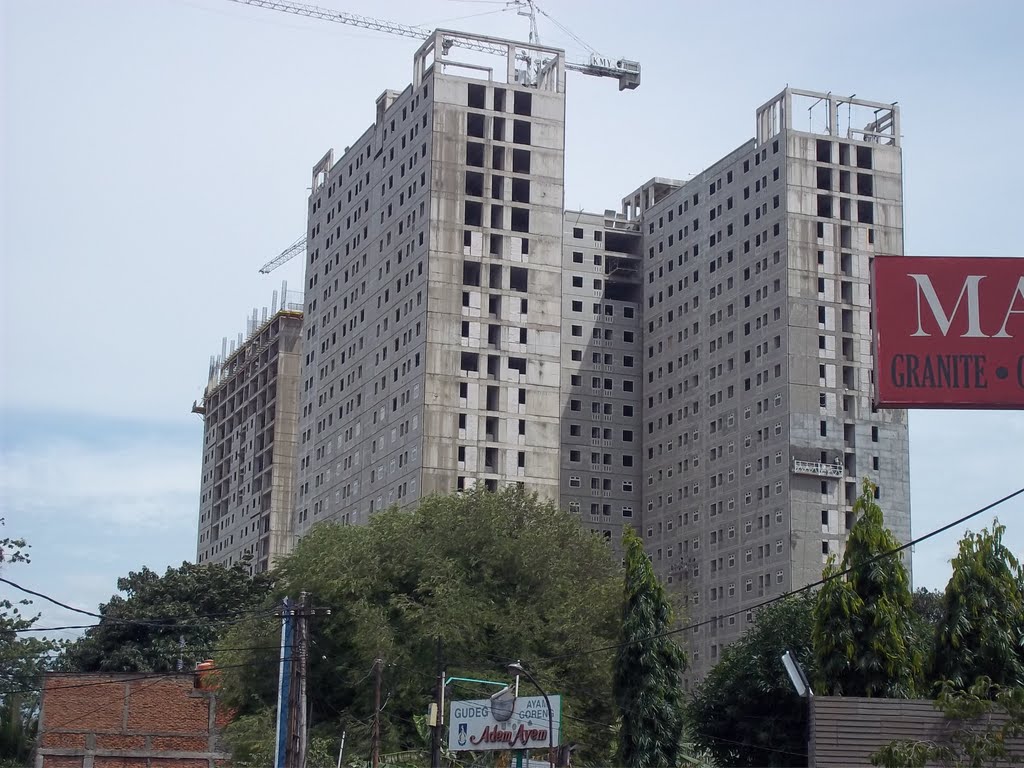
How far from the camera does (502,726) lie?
48125mm

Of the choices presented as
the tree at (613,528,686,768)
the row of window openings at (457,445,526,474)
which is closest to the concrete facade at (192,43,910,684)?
the row of window openings at (457,445,526,474)

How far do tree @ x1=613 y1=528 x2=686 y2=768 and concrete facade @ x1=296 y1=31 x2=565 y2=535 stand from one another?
6508 centimetres

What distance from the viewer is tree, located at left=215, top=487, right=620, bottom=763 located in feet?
219

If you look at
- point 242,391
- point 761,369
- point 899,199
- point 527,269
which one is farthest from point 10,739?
point 242,391

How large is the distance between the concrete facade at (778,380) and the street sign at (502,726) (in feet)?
253

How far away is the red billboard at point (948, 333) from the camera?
26953 millimetres

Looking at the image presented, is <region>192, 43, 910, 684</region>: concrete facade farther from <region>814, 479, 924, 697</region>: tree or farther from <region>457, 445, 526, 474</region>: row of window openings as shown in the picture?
<region>814, 479, 924, 697</region>: tree

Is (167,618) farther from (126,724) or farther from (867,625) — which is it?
(867,625)

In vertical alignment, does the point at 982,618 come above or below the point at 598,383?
below

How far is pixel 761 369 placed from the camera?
13525 cm

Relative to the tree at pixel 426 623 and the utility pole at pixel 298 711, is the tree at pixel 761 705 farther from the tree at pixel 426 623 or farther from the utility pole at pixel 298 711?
the utility pole at pixel 298 711

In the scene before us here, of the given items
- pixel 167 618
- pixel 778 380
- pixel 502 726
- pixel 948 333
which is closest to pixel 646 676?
pixel 502 726

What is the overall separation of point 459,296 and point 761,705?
2442 inches

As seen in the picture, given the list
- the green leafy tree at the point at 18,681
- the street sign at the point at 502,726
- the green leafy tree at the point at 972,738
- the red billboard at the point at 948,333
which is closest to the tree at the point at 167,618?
the green leafy tree at the point at 18,681
